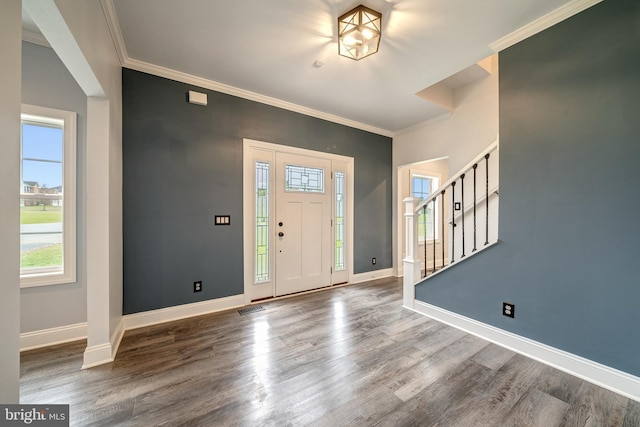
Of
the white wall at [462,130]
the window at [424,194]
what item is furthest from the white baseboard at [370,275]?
the white wall at [462,130]

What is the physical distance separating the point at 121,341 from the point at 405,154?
15.3 ft

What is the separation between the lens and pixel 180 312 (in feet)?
9.04

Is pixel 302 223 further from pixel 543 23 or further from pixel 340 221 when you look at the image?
pixel 543 23

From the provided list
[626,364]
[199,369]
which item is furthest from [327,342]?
[626,364]

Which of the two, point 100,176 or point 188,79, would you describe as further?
point 188,79

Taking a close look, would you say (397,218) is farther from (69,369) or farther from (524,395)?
(69,369)

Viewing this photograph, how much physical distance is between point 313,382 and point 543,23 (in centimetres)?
339

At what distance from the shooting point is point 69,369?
187 centimetres

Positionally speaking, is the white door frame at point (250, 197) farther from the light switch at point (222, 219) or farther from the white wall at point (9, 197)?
the white wall at point (9, 197)

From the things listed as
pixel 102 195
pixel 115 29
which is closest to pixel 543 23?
pixel 115 29

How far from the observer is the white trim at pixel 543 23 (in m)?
1.83

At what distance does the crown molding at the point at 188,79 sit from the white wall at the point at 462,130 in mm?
1087

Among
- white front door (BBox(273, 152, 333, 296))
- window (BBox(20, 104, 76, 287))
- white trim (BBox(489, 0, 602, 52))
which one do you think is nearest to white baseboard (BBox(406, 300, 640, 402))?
white front door (BBox(273, 152, 333, 296))

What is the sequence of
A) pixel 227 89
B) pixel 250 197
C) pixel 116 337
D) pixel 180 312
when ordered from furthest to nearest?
pixel 250 197
pixel 227 89
pixel 180 312
pixel 116 337
